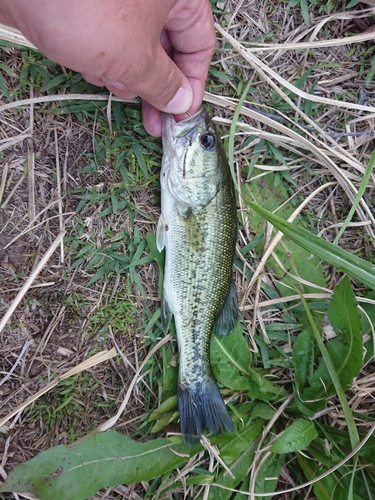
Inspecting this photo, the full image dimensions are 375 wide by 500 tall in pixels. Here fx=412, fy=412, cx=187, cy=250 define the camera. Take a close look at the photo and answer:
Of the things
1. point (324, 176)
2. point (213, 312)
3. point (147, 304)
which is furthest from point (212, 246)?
point (324, 176)

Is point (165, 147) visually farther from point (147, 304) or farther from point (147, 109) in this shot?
point (147, 304)

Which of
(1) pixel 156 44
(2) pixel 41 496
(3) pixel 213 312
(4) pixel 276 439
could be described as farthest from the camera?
(3) pixel 213 312

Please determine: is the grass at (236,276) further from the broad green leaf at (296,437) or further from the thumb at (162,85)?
the thumb at (162,85)

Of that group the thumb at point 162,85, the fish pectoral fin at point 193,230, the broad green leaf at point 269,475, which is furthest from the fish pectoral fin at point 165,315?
the thumb at point 162,85

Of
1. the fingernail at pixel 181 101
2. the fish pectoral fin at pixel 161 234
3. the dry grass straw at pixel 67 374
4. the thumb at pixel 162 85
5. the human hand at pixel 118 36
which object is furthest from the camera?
the fish pectoral fin at pixel 161 234

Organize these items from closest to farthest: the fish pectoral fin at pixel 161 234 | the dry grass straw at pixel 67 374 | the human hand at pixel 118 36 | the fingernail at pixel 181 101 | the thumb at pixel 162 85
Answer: the human hand at pixel 118 36 → the thumb at pixel 162 85 → the fingernail at pixel 181 101 → the dry grass straw at pixel 67 374 → the fish pectoral fin at pixel 161 234

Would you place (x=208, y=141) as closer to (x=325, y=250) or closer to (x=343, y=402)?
(x=325, y=250)

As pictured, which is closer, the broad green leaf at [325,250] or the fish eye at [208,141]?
the broad green leaf at [325,250]
